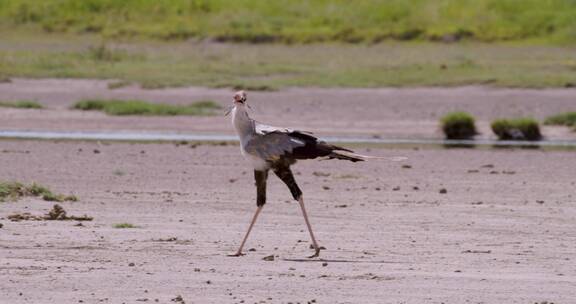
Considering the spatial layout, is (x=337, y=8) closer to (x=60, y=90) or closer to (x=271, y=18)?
(x=271, y=18)

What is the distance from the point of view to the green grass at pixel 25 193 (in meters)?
15.6

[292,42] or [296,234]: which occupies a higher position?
[292,42]

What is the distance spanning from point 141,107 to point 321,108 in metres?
4.34

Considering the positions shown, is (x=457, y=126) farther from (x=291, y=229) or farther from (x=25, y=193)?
(x=291, y=229)

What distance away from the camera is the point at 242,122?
37.2 feet

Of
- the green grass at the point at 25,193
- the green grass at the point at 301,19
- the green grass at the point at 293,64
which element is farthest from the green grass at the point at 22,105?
the green grass at the point at 301,19

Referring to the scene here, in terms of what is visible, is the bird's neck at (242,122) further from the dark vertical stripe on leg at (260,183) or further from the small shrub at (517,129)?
the small shrub at (517,129)

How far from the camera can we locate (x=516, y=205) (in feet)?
53.9

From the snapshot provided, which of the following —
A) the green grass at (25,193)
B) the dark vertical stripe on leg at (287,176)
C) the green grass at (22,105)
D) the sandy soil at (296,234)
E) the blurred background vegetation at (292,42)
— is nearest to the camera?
the sandy soil at (296,234)

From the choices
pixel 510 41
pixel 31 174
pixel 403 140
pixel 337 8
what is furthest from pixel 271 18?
pixel 31 174

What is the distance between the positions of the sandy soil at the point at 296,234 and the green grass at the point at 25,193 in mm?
173

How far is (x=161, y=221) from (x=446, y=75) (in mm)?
24967

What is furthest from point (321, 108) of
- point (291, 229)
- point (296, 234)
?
point (296, 234)

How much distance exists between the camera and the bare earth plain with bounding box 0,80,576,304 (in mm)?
10141
